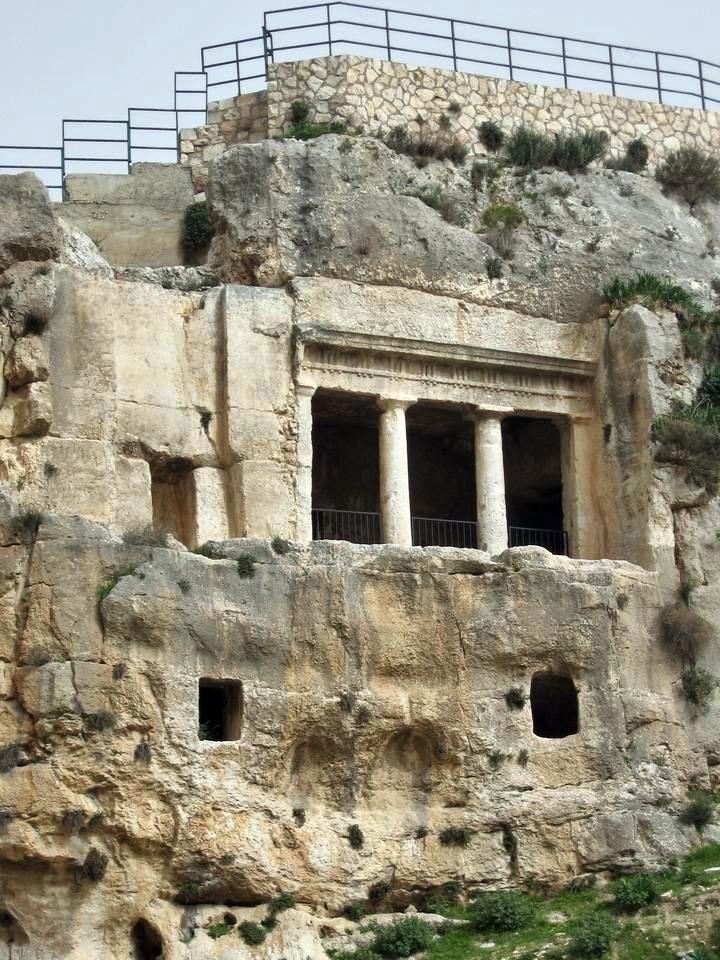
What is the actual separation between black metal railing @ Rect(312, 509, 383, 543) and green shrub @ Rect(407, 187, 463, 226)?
191 inches

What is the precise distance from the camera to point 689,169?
125 ft

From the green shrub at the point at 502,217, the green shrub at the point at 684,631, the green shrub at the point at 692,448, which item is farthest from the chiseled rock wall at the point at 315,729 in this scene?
the green shrub at the point at 502,217

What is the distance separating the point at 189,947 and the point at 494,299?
1191cm

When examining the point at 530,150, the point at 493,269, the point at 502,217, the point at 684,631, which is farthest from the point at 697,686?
the point at 530,150

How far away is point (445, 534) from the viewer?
118 feet

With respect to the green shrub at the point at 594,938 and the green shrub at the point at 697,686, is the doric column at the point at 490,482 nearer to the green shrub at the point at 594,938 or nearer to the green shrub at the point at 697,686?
the green shrub at the point at 697,686

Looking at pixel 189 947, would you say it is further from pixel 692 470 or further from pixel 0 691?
pixel 692 470

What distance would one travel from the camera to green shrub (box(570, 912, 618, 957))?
2664cm

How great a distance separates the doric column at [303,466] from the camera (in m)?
31.8

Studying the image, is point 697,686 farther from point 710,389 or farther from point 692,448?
point 710,389

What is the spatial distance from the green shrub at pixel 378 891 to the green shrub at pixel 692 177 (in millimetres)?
14485

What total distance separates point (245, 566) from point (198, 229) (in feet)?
24.5

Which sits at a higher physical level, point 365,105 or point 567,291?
point 365,105

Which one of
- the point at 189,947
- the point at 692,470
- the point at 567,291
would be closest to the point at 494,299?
the point at 567,291
